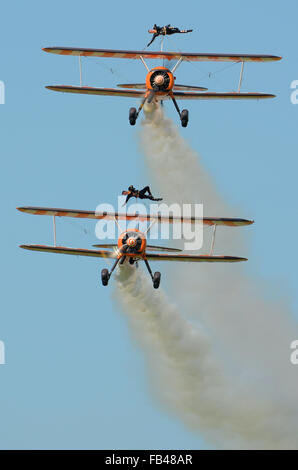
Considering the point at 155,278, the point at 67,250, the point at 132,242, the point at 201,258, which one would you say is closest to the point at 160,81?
the point at 201,258

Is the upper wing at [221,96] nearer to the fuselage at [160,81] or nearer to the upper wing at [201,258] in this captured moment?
the fuselage at [160,81]

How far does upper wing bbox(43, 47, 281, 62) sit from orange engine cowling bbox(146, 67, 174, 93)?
149cm

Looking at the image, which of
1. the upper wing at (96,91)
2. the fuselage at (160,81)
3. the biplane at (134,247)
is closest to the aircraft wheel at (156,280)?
the biplane at (134,247)

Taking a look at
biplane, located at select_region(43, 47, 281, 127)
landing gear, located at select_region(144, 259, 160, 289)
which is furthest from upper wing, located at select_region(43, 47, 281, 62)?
landing gear, located at select_region(144, 259, 160, 289)

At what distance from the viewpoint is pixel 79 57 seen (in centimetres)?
14325

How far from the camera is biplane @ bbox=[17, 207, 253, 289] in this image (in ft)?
451

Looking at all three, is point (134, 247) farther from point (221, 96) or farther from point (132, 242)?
point (221, 96)

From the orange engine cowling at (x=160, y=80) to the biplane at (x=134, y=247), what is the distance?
4.95 metres

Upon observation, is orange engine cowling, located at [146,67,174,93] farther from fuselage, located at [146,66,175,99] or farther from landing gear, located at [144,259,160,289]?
landing gear, located at [144,259,160,289]

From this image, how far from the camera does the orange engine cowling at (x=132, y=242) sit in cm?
13725

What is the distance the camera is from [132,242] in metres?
137

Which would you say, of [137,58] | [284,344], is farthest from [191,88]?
[284,344]

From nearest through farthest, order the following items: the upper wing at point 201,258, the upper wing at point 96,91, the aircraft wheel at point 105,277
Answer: the aircraft wheel at point 105,277 → the upper wing at point 201,258 → the upper wing at point 96,91
